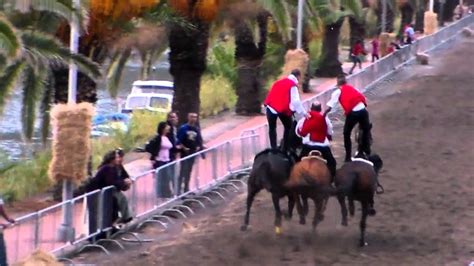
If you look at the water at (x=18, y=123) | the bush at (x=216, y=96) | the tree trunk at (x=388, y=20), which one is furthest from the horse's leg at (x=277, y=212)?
the tree trunk at (x=388, y=20)

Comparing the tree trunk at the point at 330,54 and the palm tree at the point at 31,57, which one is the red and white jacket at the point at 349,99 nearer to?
the palm tree at the point at 31,57

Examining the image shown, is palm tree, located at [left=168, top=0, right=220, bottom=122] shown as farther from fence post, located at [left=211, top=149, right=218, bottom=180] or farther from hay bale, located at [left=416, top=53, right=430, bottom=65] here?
hay bale, located at [left=416, top=53, right=430, bottom=65]

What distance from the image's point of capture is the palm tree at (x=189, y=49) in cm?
2664

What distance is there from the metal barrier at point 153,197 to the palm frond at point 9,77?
331 centimetres

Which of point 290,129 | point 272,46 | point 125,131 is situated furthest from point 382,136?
point 272,46

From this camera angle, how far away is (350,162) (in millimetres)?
18156

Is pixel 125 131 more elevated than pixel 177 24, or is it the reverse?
pixel 177 24

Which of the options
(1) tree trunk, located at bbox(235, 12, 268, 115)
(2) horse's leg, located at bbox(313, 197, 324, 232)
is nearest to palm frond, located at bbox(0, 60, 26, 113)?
(2) horse's leg, located at bbox(313, 197, 324, 232)

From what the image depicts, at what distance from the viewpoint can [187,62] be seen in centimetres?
2770

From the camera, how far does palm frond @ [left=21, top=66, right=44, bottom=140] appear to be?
896 inches

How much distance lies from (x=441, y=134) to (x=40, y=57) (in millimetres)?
14614

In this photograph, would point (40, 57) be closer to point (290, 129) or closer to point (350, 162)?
point (290, 129)

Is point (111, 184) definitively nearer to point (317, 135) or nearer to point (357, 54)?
point (317, 135)

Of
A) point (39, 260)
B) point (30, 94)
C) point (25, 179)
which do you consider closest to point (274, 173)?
point (39, 260)
